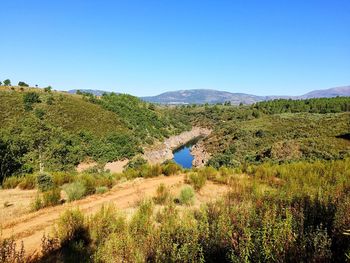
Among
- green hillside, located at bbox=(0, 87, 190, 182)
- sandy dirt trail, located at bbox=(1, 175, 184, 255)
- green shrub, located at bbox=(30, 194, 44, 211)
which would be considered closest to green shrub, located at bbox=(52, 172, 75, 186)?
sandy dirt trail, located at bbox=(1, 175, 184, 255)

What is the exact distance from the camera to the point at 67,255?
660cm

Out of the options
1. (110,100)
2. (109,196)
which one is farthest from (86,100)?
(109,196)

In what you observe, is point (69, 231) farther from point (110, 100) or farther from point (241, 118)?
point (241, 118)

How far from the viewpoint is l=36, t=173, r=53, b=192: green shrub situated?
13852mm

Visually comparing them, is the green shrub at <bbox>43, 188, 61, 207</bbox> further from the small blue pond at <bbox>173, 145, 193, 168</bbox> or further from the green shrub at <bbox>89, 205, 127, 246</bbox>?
the small blue pond at <bbox>173, 145, 193, 168</bbox>

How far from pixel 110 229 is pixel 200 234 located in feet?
8.11

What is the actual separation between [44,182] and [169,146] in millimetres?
59788

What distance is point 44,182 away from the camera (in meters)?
14.1

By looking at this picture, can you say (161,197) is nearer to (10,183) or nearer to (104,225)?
(104,225)

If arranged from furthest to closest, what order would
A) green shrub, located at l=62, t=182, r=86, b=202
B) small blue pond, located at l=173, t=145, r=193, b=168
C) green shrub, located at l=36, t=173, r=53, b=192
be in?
small blue pond, located at l=173, t=145, r=193, b=168, green shrub, located at l=36, t=173, r=53, b=192, green shrub, located at l=62, t=182, r=86, b=202

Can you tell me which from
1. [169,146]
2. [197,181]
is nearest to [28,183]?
[197,181]

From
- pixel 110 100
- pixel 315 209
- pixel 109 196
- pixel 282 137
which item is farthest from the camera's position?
pixel 110 100

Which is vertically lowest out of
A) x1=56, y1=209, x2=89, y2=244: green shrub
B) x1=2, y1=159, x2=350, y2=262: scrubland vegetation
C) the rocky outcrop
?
the rocky outcrop

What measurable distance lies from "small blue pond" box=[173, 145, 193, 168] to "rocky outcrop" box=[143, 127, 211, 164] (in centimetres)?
169
